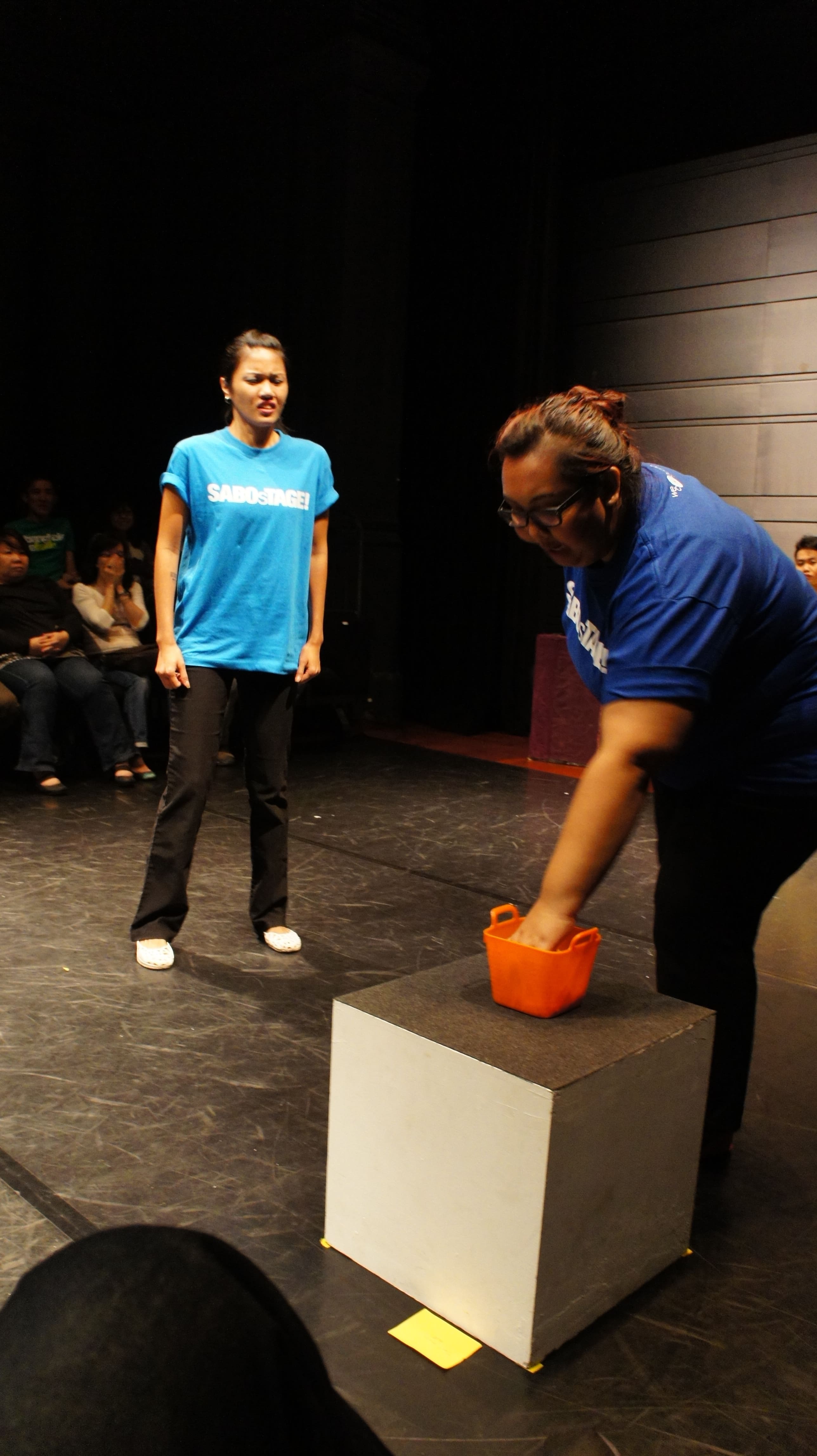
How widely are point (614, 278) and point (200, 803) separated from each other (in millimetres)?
5059

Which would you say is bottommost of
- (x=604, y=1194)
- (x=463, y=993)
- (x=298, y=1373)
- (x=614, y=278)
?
(x=604, y=1194)

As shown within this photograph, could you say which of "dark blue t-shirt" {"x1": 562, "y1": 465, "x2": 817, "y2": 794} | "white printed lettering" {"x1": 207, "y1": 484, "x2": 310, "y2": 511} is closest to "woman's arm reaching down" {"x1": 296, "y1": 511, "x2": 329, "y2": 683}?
"white printed lettering" {"x1": 207, "y1": 484, "x2": 310, "y2": 511}

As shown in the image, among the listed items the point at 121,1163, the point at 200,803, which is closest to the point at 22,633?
the point at 200,803

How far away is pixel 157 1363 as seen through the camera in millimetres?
508

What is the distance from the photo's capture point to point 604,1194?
4.91 feet

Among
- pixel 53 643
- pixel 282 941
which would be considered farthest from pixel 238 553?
pixel 53 643

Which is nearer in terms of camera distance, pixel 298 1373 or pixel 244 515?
pixel 298 1373

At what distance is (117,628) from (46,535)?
106cm

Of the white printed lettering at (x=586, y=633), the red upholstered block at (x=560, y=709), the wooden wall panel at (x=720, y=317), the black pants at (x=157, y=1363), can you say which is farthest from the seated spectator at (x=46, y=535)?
the black pants at (x=157, y=1363)

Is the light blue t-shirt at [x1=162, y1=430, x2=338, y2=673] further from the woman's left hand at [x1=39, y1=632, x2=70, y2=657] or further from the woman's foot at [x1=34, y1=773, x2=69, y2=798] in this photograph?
the woman's left hand at [x1=39, y1=632, x2=70, y2=657]

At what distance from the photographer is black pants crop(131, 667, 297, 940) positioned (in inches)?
108

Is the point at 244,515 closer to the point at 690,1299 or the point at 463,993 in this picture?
the point at 463,993

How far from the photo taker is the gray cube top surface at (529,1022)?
4.72 ft

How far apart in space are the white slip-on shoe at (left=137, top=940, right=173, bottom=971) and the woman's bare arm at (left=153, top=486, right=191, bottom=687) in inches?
24.6
